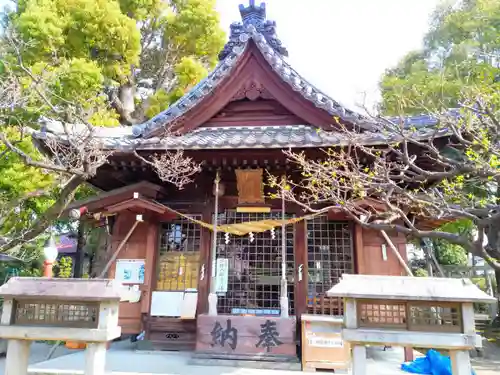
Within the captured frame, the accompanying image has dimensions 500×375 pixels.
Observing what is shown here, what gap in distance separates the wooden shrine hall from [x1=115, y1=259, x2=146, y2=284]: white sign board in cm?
3

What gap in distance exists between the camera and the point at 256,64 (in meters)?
9.80

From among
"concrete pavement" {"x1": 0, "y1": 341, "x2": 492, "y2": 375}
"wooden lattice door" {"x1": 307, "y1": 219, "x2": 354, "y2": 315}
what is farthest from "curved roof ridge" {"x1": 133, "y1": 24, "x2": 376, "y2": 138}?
"concrete pavement" {"x1": 0, "y1": 341, "x2": 492, "y2": 375}

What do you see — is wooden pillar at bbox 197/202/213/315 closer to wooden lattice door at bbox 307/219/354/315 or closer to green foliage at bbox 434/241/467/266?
wooden lattice door at bbox 307/219/354/315

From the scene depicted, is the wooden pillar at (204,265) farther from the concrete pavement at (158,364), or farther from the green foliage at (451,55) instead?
the green foliage at (451,55)

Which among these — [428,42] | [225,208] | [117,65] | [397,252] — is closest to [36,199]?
[117,65]

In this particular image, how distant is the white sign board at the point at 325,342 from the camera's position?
23.4ft

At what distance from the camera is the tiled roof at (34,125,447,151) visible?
24.7ft

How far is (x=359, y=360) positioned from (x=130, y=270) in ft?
19.1

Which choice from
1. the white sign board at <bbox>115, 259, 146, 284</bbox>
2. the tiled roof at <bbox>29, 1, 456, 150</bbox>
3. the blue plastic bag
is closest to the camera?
the blue plastic bag

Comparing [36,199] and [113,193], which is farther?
[36,199]

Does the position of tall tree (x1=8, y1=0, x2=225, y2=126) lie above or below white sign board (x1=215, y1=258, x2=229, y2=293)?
above

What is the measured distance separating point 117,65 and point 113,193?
7.14 m

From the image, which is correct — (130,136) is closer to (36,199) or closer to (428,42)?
(36,199)

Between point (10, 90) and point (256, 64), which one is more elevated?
point (256, 64)
